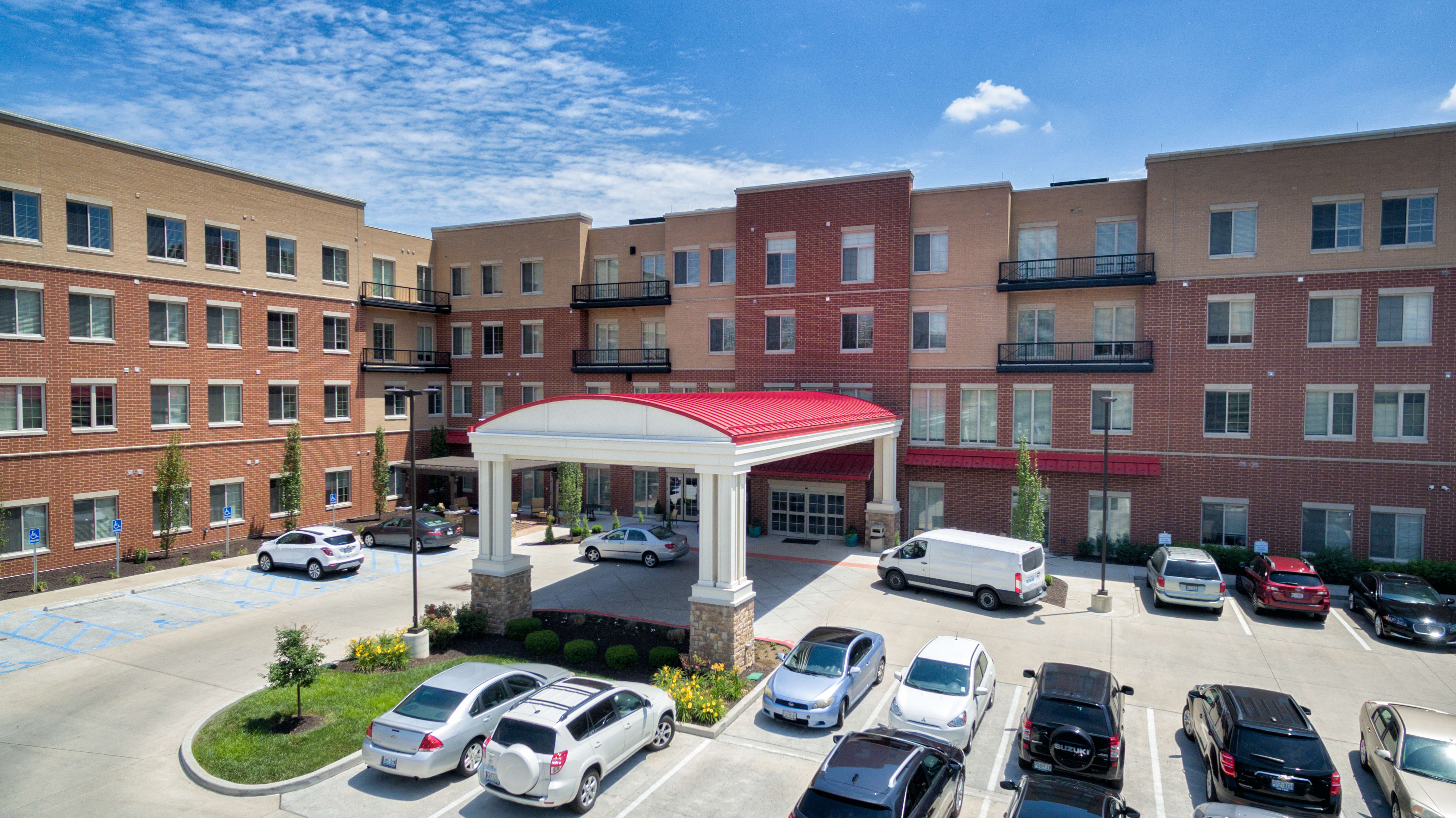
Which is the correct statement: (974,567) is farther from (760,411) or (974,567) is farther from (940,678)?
(940,678)

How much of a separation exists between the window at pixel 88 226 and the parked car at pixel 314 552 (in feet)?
39.6

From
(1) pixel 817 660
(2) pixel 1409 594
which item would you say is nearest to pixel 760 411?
(1) pixel 817 660

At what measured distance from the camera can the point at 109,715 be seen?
1467cm

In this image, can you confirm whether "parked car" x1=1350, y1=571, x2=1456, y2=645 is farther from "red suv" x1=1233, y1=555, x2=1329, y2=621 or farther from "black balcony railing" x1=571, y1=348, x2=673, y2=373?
"black balcony railing" x1=571, y1=348, x2=673, y2=373

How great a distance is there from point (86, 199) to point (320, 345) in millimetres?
9738

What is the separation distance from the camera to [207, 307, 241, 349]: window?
97.6ft

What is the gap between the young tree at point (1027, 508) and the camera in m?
24.0

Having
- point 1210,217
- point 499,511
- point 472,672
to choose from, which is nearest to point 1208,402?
point 1210,217

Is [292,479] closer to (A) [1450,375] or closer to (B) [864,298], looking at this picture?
(B) [864,298]

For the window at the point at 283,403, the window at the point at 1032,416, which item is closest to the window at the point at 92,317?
the window at the point at 283,403

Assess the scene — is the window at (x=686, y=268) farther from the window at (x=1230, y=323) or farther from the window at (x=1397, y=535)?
the window at (x=1397, y=535)

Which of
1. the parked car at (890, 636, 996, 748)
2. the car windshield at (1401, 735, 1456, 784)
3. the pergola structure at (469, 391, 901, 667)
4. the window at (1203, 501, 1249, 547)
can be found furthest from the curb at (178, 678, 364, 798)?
the window at (1203, 501, 1249, 547)

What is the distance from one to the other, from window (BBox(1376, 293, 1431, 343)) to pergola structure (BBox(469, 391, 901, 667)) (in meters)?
19.1

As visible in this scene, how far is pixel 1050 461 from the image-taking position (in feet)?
92.5
